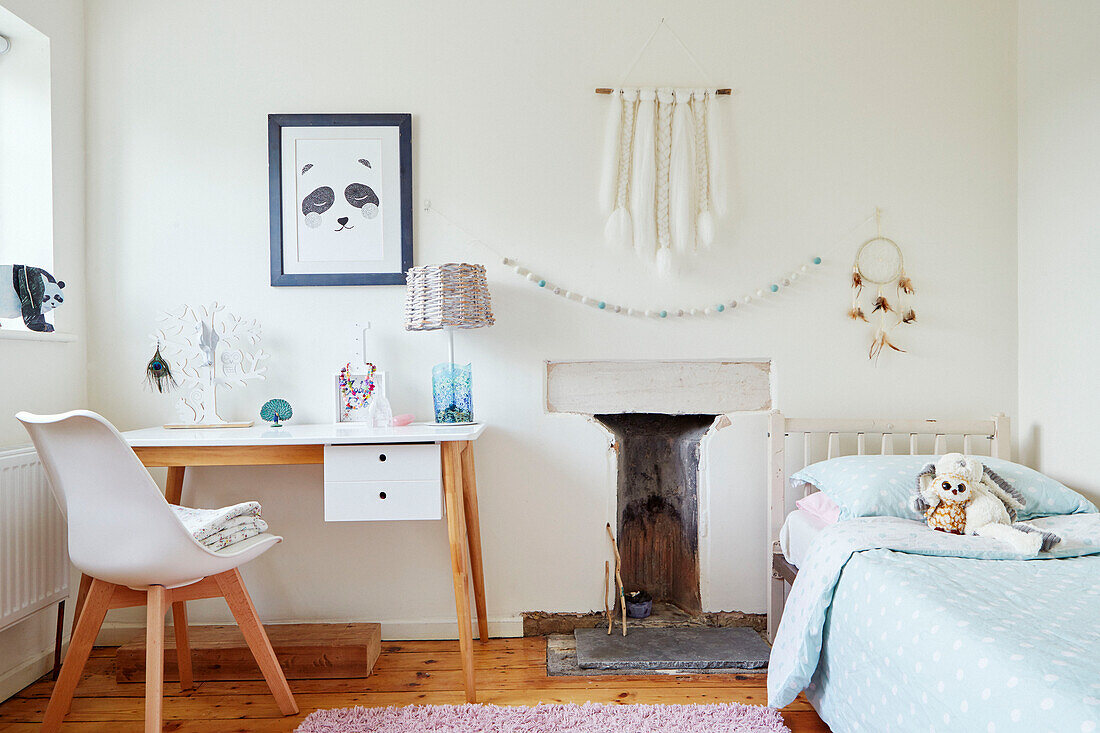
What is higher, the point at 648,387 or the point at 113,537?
the point at 648,387

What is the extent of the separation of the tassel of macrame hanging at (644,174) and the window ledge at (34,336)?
1.93 metres

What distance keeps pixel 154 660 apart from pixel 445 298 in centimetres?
123

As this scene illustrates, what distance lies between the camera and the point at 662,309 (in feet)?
8.39

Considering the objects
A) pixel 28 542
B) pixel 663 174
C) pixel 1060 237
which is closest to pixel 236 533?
pixel 28 542

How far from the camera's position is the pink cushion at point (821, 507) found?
83.8 inches

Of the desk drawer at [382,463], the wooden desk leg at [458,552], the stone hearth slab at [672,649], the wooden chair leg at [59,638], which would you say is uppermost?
the desk drawer at [382,463]

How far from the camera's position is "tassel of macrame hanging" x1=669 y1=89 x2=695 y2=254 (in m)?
2.49

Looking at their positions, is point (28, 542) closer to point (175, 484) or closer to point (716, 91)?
point (175, 484)

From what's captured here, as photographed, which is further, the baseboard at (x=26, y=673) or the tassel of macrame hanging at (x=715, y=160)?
the tassel of macrame hanging at (x=715, y=160)

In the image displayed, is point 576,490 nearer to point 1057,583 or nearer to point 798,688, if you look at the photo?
point 798,688

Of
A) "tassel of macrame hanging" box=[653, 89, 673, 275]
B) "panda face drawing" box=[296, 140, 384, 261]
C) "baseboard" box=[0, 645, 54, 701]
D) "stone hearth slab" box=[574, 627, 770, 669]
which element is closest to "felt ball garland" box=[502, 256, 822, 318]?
"tassel of macrame hanging" box=[653, 89, 673, 275]

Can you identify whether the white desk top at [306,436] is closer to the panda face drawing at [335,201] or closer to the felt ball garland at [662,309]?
the felt ball garland at [662,309]

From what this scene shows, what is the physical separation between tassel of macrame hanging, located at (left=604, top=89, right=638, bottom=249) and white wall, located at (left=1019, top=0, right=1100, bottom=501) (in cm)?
138

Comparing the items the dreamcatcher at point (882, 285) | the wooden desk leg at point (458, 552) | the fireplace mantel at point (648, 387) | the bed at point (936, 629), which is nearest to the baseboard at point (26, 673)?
the wooden desk leg at point (458, 552)
